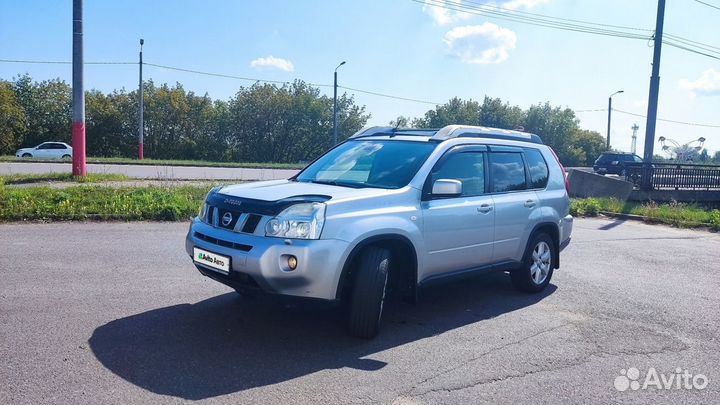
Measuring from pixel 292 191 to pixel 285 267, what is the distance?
889 millimetres

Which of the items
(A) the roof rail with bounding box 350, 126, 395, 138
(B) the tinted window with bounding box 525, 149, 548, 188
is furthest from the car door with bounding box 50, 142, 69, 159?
(B) the tinted window with bounding box 525, 149, 548, 188

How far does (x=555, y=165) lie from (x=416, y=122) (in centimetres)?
4919

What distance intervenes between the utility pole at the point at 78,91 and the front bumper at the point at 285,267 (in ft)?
41.2

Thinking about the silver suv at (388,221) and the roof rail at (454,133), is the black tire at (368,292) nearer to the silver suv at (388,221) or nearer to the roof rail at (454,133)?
the silver suv at (388,221)

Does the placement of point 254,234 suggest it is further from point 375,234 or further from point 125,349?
point 125,349

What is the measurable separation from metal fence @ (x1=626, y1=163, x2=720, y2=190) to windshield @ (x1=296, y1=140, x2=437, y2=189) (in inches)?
620

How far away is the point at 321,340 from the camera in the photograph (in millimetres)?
4992

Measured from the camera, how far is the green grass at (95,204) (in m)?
10.6

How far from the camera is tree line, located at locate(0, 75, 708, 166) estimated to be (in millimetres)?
46438

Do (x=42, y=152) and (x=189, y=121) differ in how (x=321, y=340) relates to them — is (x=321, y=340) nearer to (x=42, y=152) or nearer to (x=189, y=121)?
(x=42, y=152)

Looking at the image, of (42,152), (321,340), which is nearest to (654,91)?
(321,340)

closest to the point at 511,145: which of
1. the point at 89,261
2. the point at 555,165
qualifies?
the point at 555,165

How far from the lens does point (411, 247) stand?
17.1ft

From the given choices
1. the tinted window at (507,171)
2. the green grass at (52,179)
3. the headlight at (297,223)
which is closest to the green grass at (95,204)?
the green grass at (52,179)
